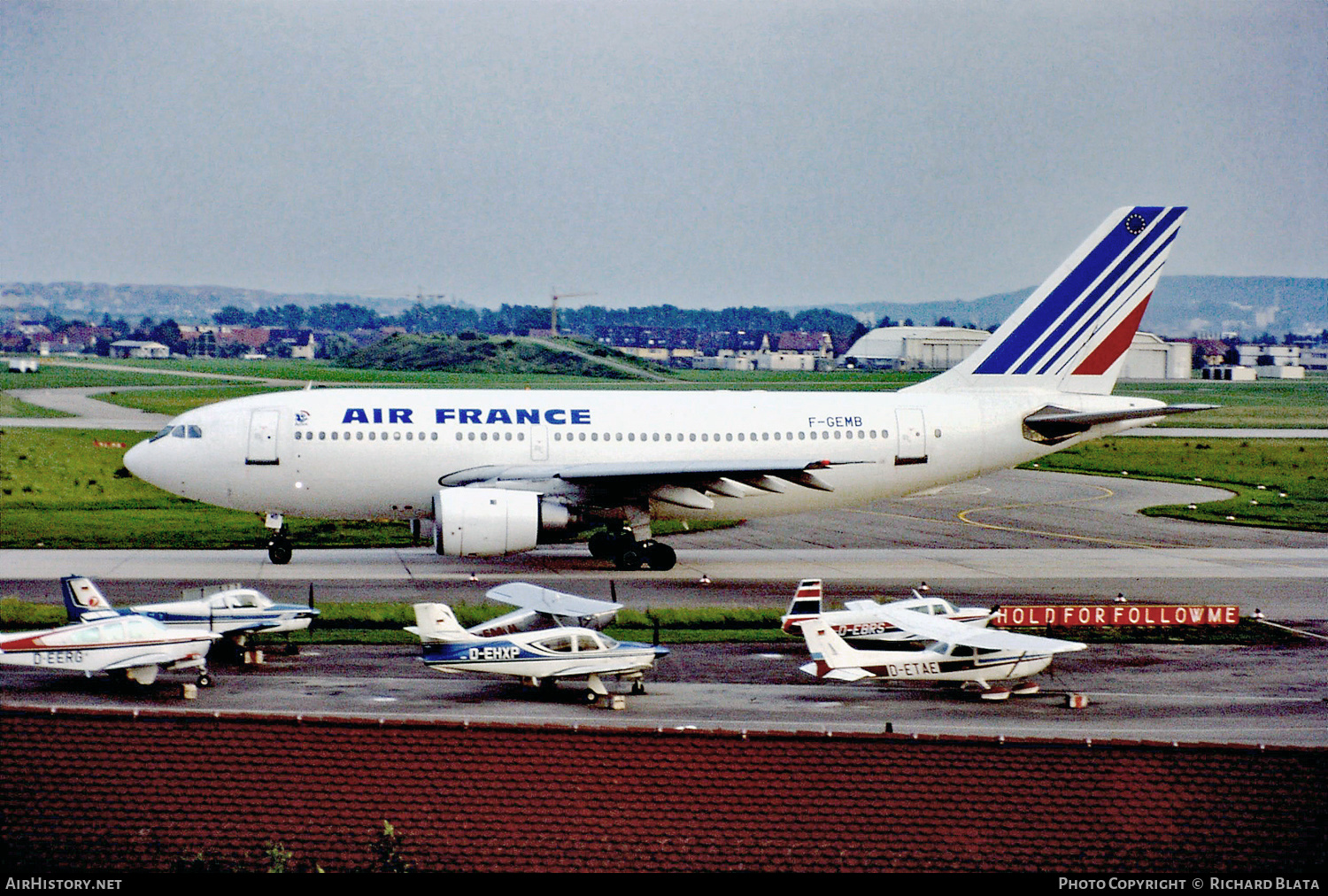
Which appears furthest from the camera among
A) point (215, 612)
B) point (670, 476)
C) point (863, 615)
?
point (670, 476)

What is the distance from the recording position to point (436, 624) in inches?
961

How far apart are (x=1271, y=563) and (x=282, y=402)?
106 feet

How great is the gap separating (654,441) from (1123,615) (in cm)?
1463

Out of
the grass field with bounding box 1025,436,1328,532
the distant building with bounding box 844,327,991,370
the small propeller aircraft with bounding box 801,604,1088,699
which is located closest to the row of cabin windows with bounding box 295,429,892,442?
the small propeller aircraft with bounding box 801,604,1088,699

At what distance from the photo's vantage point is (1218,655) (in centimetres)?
2934

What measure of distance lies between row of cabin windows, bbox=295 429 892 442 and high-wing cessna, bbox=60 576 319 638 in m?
10.1

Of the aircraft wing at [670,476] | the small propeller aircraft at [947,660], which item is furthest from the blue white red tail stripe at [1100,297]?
the small propeller aircraft at [947,660]

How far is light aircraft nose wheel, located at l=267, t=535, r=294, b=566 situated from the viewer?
125 feet

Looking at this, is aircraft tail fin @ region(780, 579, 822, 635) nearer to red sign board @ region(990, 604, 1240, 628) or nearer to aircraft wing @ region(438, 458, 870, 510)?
red sign board @ region(990, 604, 1240, 628)

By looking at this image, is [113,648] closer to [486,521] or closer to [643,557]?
[486,521]

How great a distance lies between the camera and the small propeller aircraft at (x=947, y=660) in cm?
2519

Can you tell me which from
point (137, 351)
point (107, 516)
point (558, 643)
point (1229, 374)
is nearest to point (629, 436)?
point (558, 643)

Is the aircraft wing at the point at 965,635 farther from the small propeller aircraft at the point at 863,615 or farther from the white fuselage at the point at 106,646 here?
the white fuselage at the point at 106,646

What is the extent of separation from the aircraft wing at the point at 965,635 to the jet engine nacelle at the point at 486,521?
1152 cm
